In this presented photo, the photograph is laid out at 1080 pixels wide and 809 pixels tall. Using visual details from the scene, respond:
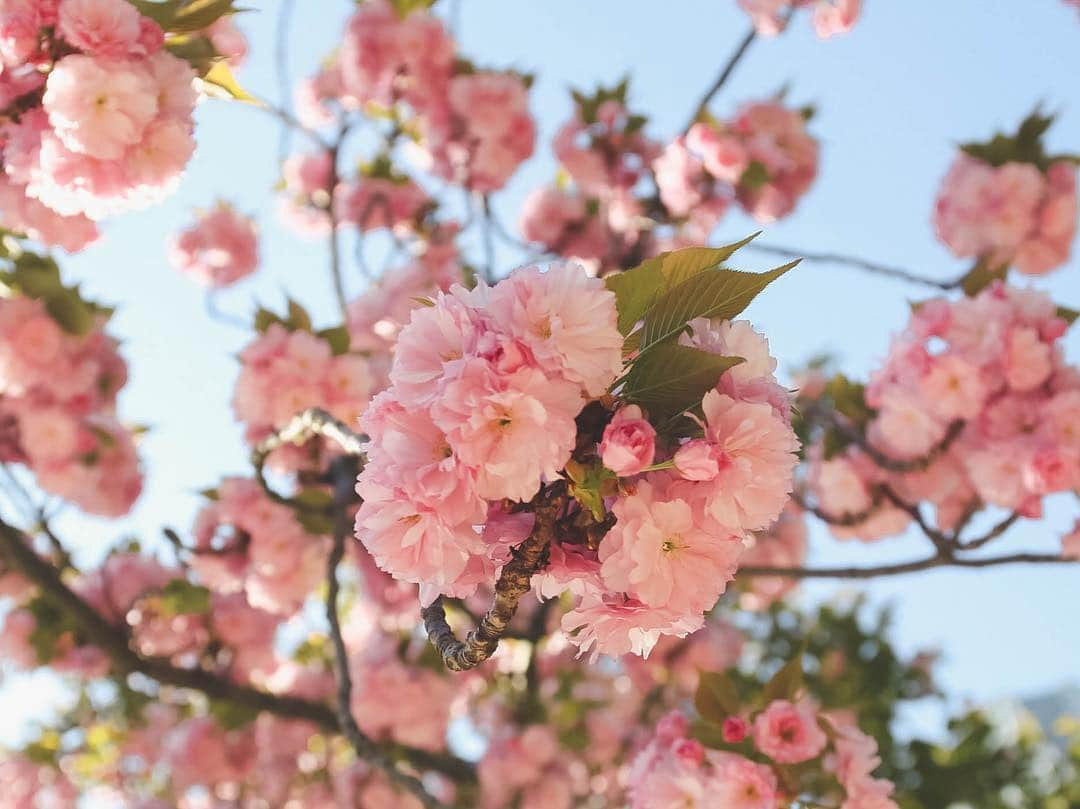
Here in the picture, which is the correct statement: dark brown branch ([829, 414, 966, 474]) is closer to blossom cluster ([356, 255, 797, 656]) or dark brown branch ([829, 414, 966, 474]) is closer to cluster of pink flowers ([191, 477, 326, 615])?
cluster of pink flowers ([191, 477, 326, 615])

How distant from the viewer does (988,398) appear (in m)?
2.73

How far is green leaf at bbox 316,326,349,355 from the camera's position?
287 cm

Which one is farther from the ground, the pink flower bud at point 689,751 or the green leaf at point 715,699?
the pink flower bud at point 689,751

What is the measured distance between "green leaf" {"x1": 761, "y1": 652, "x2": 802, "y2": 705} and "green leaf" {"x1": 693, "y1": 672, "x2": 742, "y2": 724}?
68 millimetres

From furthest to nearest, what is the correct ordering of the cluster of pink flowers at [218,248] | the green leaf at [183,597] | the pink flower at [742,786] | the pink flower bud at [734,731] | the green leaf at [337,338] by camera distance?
the cluster of pink flowers at [218,248] < the green leaf at [183,597] < the green leaf at [337,338] < the pink flower bud at [734,731] < the pink flower at [742,786]

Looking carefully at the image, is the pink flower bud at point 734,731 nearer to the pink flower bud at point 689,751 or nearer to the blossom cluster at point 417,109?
the pink flower bud at point 689,751

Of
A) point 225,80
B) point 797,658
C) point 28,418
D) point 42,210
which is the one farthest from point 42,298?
point 797,658

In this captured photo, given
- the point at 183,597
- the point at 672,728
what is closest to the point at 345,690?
the point at 672,728

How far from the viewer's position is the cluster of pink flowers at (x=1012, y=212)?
11.2 feet

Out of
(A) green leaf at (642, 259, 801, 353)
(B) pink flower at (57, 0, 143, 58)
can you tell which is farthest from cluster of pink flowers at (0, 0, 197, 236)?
(A) green leaf at (642, 259, 801, 353)

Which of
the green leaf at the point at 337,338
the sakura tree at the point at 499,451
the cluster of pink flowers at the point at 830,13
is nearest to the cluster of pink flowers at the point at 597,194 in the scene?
the sakura tree at the point at 499,451

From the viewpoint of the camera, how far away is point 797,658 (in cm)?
200

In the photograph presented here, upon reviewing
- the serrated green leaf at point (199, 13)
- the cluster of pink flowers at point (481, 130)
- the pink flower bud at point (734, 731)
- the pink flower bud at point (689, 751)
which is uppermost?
the serrated green leaf at point (199, 13)

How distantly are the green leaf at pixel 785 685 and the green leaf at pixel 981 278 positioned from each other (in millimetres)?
1399
